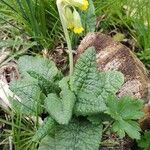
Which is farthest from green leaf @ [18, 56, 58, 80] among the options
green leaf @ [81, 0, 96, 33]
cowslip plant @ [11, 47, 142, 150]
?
green leaf @ [81, 0, 96, 33]

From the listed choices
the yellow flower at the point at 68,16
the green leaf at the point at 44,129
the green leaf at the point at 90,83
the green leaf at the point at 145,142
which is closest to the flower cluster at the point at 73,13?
the yellow flower at the point at 68,16

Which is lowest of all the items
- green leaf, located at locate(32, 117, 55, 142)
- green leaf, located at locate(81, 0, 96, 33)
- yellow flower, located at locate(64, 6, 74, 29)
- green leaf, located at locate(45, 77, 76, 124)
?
green leaf, located at locate(32, 117, 55, 142)

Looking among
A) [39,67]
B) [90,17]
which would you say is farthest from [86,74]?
[90,17]

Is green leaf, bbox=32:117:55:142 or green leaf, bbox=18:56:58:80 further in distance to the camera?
green leaf, bbox=18:56:58:80

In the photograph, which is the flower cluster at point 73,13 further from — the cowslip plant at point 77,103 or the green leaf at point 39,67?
the green leaf at point 39,67

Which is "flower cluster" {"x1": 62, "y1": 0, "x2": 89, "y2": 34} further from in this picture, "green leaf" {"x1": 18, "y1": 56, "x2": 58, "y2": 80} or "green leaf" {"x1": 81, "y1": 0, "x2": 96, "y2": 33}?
"green leaf" {"x1": 81, "y1": 0, "x2": 96, "y2": 33}
